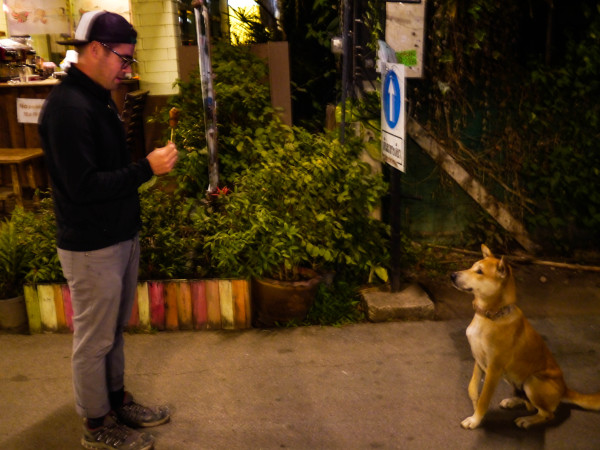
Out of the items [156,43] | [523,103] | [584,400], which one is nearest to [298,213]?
[584,400]

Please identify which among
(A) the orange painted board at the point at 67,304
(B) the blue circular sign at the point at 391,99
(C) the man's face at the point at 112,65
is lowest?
(A) the orange painted board at the point at 67,304

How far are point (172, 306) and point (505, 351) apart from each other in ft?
8.61

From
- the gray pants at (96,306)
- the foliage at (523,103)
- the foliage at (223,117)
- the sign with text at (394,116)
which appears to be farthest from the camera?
the foliage at (523,103)

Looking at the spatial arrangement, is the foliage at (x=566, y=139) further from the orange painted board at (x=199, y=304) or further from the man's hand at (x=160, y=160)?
the man's hand at (x=160, y=160)

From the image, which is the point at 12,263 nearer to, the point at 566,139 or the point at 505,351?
the point at 505,351

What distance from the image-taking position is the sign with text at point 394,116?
4723 millimetres

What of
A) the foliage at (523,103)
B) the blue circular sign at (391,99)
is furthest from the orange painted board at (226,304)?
the foliage at (523,103)

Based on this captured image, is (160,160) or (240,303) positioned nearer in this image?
(160,160)

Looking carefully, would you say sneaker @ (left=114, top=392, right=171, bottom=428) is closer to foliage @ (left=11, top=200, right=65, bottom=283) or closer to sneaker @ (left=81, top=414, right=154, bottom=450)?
→ sneaker @ (left=81, top=414, right=154, bottom=450)

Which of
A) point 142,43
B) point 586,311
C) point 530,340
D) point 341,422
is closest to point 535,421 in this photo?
point 530,340

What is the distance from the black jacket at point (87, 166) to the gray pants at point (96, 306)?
0.28 ft

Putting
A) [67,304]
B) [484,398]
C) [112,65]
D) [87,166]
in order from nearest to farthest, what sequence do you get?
1. [87,166]
2. [112,65]
3. [484,398]
4. [67,304]

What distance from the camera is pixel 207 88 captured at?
18.2 feet

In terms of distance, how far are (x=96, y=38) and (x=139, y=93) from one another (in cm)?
552
